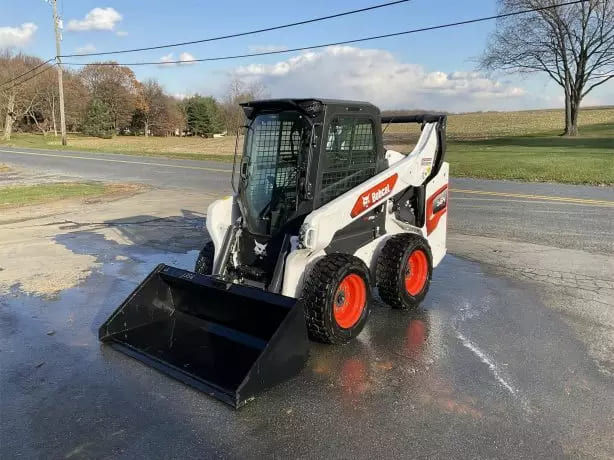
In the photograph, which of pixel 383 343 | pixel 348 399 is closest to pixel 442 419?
pixel 348 399

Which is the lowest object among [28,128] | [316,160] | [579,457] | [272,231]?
[579,457]

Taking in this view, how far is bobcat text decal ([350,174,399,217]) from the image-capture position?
491cm

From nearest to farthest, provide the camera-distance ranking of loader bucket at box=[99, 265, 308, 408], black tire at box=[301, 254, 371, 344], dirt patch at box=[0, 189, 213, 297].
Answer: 1. loader bucket at box=[99, 265, 308, 408]
2. black tire at box=[301, 254, 371, 344]
3. dirt patch at box=[0, 189, 213, 297]

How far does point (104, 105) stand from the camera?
6919 cm

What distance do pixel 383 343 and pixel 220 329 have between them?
1.43 metres

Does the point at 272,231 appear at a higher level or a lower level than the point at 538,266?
higher

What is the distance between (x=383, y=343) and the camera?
479 centimetres

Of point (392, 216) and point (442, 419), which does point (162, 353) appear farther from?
point (392, 216)

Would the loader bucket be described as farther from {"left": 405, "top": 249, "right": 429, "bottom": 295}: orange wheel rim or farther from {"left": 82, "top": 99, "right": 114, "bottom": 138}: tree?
{"left": 82, "top": 99, "right": 114, "bottom": 138}: tree

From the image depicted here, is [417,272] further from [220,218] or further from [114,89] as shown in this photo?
[114,89]

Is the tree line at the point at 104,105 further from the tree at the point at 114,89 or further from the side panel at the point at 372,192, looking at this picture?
the side panel at the point at 372,192

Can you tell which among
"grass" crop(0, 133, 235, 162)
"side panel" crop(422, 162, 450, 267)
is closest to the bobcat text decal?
"side panel" crop(422, 162, 450, 267)

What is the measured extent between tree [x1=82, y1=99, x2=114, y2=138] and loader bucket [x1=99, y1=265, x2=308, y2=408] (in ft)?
225

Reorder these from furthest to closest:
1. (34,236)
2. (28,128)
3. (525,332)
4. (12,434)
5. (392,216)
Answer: (28,128)
(34,236)
(392,216)
(525,332)
(12,434)
